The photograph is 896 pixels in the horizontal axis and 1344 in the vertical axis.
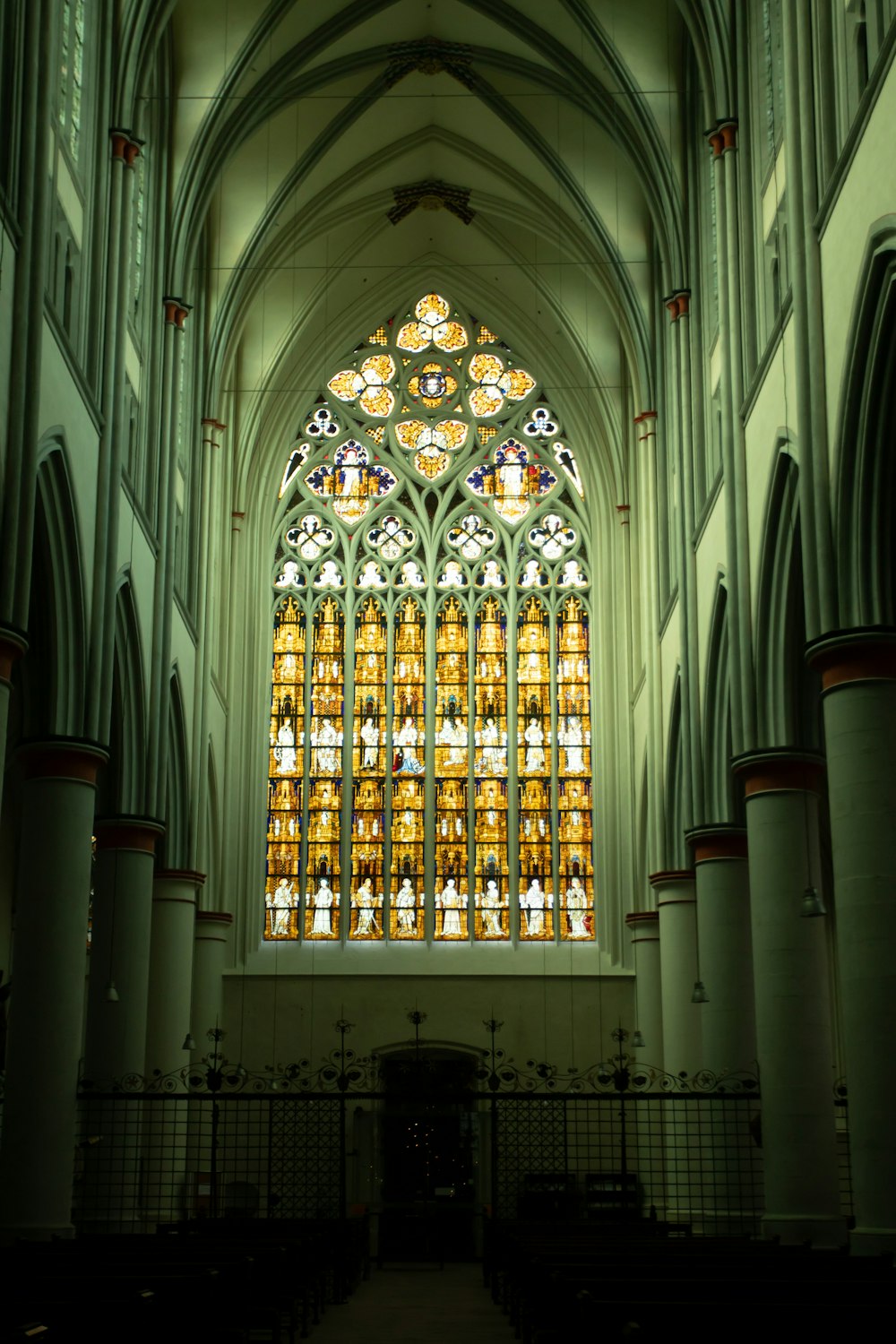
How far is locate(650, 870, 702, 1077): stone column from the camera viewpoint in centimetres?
2384

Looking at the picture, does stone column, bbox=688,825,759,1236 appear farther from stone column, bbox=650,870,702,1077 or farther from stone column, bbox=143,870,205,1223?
stone column, bbox=143,870,205,1223

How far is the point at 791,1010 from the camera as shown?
17.0 metres

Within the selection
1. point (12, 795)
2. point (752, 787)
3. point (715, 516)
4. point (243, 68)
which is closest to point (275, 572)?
point (12, 795)

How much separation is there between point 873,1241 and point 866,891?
270 cm

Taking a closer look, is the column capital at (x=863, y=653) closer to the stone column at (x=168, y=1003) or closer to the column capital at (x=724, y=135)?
the column capital at (x=724, y=135)

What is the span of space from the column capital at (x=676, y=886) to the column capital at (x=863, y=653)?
34.9 feet

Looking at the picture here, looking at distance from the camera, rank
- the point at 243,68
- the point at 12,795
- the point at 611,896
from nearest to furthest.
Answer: the point at 243,68 < the point at 12,795 < the point at 611,896

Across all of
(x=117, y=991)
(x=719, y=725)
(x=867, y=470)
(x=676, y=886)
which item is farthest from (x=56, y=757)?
(x=676, y=886)

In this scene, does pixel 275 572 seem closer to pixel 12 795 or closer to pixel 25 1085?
pixel 12 795

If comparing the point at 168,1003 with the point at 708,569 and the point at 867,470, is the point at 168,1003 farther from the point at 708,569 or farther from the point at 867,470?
the point at 867,470

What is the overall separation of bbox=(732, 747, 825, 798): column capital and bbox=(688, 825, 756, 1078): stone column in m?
3.01

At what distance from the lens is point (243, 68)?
964 inches

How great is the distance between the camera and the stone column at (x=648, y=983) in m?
27.6

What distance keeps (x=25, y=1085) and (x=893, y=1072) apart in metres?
8.40
